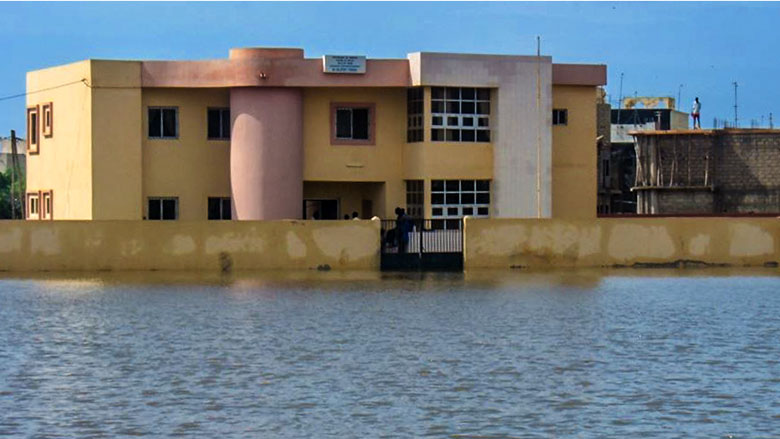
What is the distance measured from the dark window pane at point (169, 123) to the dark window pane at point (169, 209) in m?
2.08

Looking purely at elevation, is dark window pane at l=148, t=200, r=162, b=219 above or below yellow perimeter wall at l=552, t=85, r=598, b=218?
below

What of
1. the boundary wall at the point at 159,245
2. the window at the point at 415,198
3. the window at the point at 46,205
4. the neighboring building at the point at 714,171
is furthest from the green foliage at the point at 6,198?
the boundary wall at the point at 159,245

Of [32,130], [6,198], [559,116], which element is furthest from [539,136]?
[6,198]

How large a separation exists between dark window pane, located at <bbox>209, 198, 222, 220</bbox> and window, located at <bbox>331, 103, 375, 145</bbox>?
419 centimetres

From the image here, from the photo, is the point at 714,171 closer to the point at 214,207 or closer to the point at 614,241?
the point at 614,241

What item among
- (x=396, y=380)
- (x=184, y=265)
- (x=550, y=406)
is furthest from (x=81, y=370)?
(x=184, y=265)

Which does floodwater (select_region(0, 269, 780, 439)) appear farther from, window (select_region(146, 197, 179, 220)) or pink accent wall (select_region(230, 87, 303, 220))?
window (select_region(146, 197, 179, 220))

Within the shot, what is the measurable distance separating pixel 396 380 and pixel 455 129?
27.2m

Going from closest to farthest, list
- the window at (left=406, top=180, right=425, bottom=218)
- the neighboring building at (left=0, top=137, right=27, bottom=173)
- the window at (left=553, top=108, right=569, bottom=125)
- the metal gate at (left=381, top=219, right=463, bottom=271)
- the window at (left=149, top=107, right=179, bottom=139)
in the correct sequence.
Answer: the metal gate at (left=381, top=219, right=463, bottom=271) < the window at (left=406, top=180, right=425, bottom=218) < the window at (left=149, top=107, right=179, bottom=139) < the window at (left=553, top=108, right=569, bottom=125) < the neighboring building at (left=0, top=137, right=27, bottom=173)

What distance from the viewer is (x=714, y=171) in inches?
2370

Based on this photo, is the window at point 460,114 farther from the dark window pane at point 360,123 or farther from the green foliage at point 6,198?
the green foliage at point 6,198

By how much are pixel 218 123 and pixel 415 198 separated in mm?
6643

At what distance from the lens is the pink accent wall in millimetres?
46469

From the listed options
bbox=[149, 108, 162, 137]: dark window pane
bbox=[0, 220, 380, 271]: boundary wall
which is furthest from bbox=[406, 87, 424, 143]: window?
bbox=[0, 220, 380, 271]: boundary wall
